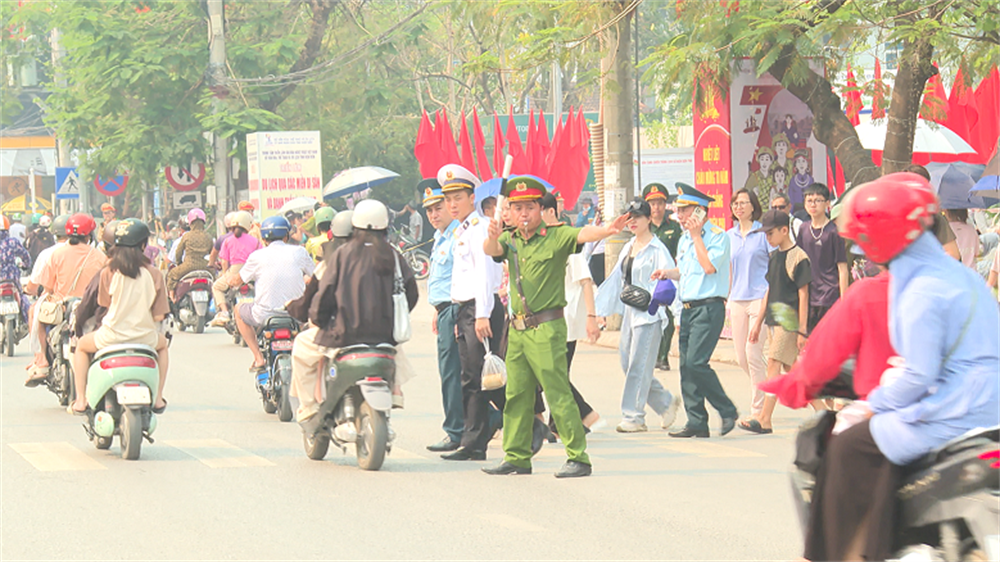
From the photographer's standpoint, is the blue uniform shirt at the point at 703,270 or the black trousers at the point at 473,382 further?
the blue uniform shirt at the point at 703,270

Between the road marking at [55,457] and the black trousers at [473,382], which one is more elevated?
the black trousers at [473,382]

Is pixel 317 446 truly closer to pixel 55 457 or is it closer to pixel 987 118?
pixel 55 457

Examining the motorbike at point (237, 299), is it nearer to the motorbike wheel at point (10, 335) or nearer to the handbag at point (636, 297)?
the motorbike wheel at point (10, 335)

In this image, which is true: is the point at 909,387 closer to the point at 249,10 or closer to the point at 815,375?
the point at 815,375

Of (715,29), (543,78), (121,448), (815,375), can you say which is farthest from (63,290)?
(543,78)

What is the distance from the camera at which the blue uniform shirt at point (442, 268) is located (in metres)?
10.4

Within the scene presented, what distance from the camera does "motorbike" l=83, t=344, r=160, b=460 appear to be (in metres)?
9.93

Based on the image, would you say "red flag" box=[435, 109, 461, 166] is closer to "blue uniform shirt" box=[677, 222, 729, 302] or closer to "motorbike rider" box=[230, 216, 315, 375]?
"motorbike rider" box=[230, 216, 315, 375]

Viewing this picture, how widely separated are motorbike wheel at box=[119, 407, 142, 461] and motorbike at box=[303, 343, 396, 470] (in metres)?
1.34

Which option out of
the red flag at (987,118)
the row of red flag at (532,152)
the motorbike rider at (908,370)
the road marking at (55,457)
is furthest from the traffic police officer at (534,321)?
the row of red flag at (532,152)

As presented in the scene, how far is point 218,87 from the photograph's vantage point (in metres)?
33.7

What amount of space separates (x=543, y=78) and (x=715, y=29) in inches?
1416

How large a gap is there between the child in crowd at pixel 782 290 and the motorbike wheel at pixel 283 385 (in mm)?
3894

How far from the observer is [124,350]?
398 inches
